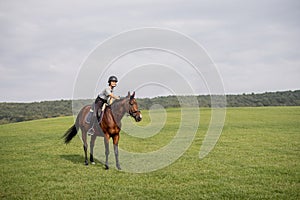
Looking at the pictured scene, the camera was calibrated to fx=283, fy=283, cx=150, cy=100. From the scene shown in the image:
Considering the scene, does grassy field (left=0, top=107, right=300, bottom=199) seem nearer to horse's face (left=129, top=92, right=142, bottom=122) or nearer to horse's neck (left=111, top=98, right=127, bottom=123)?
horse's neck (left=111, top=98, right=127, bottom=123)

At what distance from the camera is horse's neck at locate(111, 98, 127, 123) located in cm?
1023

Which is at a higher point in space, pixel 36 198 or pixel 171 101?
pixel 171 101

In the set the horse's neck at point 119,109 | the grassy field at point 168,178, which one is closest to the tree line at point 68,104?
the grassy field at point 168,178

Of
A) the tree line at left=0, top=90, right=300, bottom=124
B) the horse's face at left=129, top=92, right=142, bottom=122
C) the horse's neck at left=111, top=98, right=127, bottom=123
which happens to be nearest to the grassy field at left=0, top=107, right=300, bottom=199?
the horse's neck at left=111, top=98, right=127, bottom=123

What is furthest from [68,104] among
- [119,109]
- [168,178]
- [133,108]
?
[168,178]

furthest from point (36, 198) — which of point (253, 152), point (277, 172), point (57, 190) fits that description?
point (253, 152)

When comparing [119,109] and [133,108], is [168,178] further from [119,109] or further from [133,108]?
[119,109]

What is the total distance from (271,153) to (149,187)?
306 inches

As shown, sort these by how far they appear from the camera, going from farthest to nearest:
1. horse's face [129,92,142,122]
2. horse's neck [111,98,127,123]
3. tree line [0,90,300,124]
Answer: tree line [0,90,300,124], horse's neck [111,98,127,123], horse's face [129,92,142,122]

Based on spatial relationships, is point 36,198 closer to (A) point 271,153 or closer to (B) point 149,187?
(B) point 149,187

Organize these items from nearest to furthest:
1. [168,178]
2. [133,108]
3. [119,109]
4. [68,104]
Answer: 1. [168,178]
2. [133,108]
3. [119,109]
4. [68,104]

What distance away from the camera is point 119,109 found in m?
10.3

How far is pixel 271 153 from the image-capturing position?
13.3 m

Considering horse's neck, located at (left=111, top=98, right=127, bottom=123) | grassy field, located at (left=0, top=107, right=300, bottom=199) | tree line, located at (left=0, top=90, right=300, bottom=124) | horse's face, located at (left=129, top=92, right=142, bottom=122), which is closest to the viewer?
grassy field, located at (left=0, top=107, right=300, bottom=199)
